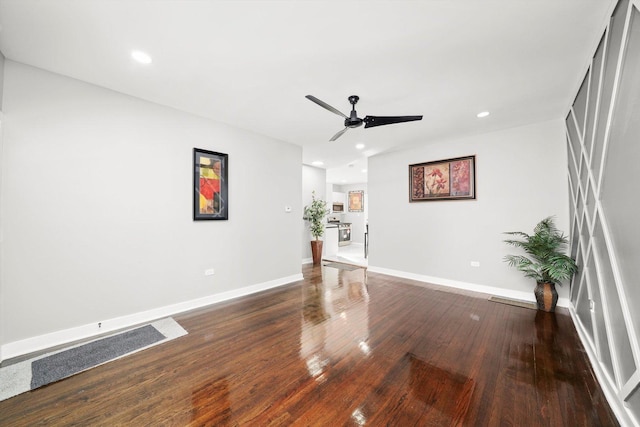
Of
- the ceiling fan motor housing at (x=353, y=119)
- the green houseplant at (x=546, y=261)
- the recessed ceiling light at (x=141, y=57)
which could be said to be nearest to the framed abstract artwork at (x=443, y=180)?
the green houseplant at (x=546, y=261)

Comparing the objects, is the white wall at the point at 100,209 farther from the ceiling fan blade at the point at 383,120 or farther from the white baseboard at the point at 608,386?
→ the white baseboard at the point at 608,386

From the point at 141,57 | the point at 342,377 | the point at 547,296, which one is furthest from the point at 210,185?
the point at 547,296

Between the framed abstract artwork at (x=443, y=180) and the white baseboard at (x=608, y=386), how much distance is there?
8.56 ft

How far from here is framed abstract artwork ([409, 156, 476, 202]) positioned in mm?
4555

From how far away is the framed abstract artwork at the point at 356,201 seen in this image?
35.9ft

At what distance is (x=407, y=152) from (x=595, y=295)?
3.81 m

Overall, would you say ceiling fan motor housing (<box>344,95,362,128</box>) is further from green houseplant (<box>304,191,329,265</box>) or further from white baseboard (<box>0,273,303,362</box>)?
green houseplant (<box>304,191,329,265</box>)

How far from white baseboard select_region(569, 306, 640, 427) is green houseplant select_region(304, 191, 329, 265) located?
4.92 metres

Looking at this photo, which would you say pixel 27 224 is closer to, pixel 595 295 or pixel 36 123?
pixel 36 123

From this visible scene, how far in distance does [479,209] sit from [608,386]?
305 cm

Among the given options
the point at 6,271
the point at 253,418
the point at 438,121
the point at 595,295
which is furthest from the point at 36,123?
the point at 595,295

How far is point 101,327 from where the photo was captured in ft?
9.24

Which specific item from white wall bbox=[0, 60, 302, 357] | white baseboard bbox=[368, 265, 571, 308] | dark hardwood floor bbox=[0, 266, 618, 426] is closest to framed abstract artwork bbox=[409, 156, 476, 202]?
white baseboard bbox=[368, 265, 571, 308]

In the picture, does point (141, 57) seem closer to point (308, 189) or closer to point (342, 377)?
point (342, 377)
